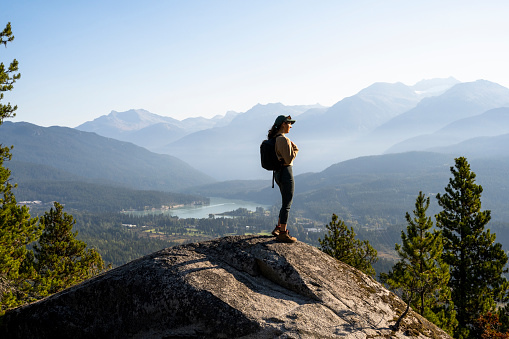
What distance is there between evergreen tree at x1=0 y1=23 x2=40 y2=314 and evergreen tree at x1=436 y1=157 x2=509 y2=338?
1166 inches

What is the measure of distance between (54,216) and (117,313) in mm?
26308

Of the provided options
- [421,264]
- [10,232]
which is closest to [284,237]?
[421,264]

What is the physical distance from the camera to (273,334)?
7.50 m

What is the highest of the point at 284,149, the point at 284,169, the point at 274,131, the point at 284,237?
the point at 274,131

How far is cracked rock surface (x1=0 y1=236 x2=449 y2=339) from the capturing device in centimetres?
789

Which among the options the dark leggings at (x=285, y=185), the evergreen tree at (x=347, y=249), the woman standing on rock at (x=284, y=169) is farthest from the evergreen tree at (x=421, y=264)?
the evergreen tree at (x=347, y=249)

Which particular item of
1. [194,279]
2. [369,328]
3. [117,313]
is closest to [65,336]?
[117,313]

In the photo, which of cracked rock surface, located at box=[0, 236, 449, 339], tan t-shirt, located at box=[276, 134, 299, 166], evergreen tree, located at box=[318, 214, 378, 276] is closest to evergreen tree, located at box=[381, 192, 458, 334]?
cracked rock surface, located at box=[0, 236, 449, 339]

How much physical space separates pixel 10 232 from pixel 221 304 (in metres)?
20.3

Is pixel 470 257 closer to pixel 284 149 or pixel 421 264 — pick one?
pixel 421 264

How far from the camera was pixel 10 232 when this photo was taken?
21547 mm

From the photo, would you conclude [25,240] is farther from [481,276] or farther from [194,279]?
[481,276]

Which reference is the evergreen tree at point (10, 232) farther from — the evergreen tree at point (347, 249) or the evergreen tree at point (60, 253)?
the evergreen tree at point (347, 249)

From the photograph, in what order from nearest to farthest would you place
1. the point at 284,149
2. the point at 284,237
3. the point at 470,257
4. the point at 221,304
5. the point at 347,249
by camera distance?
the point at 221,304 < the point at 284,149 < the point at 284,237 < the point at 470,257 < the point at 347,249
